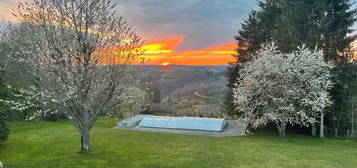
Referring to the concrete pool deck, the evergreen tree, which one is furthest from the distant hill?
the evergreen tree

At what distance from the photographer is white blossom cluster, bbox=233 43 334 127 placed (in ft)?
50.9

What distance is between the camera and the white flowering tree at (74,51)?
33.0ft

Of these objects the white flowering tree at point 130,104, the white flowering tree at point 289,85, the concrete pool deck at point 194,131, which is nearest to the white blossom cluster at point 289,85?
the white flowering tree at point 289,85

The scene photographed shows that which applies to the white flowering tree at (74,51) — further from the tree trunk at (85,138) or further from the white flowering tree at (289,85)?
the white flowering tree at (289,85)

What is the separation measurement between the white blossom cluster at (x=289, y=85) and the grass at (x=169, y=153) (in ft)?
6.65

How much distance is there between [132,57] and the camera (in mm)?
11344

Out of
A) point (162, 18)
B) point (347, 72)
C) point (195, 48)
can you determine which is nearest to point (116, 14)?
point (162, 18)

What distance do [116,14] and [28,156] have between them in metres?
7.70

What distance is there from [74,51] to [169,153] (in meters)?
6.23

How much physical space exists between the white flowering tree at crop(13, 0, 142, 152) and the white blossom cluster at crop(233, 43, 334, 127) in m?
9.18

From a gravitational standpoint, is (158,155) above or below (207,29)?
below

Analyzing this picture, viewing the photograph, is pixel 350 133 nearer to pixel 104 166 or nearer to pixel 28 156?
pixel 104 166

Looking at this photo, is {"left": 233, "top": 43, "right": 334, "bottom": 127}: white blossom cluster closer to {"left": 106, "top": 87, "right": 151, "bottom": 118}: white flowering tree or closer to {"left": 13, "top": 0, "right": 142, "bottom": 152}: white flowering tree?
{"left": 106, "top": 87, "right": 151, "bottom": 118}: white flowering tree

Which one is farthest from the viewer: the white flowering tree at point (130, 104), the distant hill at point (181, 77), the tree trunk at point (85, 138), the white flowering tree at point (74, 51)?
the distant hill at point (181, 77)
